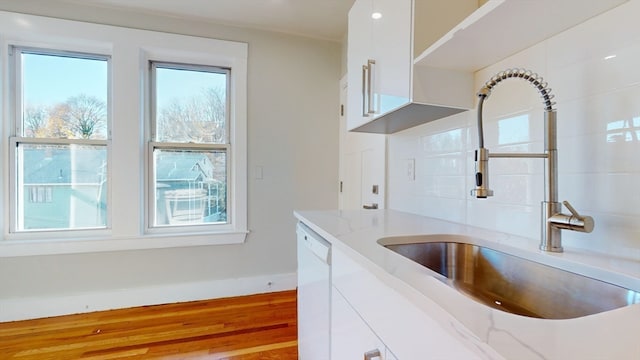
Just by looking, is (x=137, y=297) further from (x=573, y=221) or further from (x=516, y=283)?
(x=573, y=221)

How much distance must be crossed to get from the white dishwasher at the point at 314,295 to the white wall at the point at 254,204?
3.78 feet

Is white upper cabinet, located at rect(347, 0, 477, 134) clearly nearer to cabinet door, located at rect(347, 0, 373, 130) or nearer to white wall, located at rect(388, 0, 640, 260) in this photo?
cabinet door, located at rect(347, 0, 373, 130)

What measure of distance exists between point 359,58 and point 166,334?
2.13 meters

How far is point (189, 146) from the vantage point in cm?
241

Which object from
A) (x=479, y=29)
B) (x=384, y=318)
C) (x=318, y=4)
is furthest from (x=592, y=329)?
(x=318, y=4)

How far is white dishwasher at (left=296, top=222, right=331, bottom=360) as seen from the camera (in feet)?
3.43

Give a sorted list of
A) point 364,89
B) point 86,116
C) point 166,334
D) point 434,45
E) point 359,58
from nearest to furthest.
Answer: point 434,45, point 364,89, point 359,58, point 166,334, point 86,116

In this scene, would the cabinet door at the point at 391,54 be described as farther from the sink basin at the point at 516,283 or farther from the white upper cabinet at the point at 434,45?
the sink basin at the point at 516,283

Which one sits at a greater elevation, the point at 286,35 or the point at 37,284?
the point at 286,35

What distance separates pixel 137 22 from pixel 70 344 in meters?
2.34

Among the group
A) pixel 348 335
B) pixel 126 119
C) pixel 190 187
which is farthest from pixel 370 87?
pixel 126 119

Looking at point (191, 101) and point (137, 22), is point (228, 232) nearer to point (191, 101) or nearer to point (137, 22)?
point (191, 101)

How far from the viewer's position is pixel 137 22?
221 centimetres

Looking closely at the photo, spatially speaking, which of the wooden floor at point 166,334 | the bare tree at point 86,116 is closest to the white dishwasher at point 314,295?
the wooden floor at point 166,334
